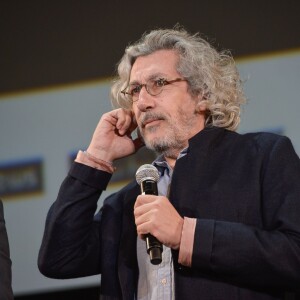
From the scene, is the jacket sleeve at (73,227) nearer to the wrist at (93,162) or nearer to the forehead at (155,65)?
the wrist at (93,162)

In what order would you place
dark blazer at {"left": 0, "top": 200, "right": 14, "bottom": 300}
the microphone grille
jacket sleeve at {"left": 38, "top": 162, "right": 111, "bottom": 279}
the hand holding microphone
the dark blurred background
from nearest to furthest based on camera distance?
dark blazer at {"left": 0, "top": 200, "right": 14, "bottom": 300} → the hand holding microphone → the microphone grille → jacket sleeve at {"left": 38, "top": 162, "right": 111, "bottom": 279} → the dark blurred background

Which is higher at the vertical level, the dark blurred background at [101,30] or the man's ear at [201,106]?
the dark blurred background at [101,30]

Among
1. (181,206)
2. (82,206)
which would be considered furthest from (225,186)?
(82,206)

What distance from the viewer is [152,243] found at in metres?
1.89

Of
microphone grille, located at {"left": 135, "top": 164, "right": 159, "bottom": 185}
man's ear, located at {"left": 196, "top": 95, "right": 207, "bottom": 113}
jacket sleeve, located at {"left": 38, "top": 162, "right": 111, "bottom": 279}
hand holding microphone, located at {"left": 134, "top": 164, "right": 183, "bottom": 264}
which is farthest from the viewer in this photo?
man's ear, located at {"left": 196, "top": 95, "right": 207, "bottom": 113}

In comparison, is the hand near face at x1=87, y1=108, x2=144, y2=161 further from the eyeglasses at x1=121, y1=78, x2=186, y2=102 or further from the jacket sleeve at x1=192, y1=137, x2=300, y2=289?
the jacket sleeve at x1=192, y1=137, x2=300, y2=289

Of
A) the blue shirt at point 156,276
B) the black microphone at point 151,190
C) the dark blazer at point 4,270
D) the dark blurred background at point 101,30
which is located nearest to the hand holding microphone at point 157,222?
the black microphone at point 151,190

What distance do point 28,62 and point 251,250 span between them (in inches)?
85.0

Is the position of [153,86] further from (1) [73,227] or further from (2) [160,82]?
(1) [73,227]

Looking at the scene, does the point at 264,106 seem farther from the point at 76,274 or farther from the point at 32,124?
the point at 76,274

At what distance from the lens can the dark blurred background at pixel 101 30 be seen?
3.53 meters

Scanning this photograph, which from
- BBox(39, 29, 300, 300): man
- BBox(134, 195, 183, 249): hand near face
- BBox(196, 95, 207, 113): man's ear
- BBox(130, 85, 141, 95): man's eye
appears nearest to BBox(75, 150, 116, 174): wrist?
BBox(39, 29, 300, 300): man

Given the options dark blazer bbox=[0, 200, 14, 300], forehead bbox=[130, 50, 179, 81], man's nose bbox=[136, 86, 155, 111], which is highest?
forehead bbox=[130, 50, 179, 81]

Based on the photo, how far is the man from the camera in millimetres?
1959
